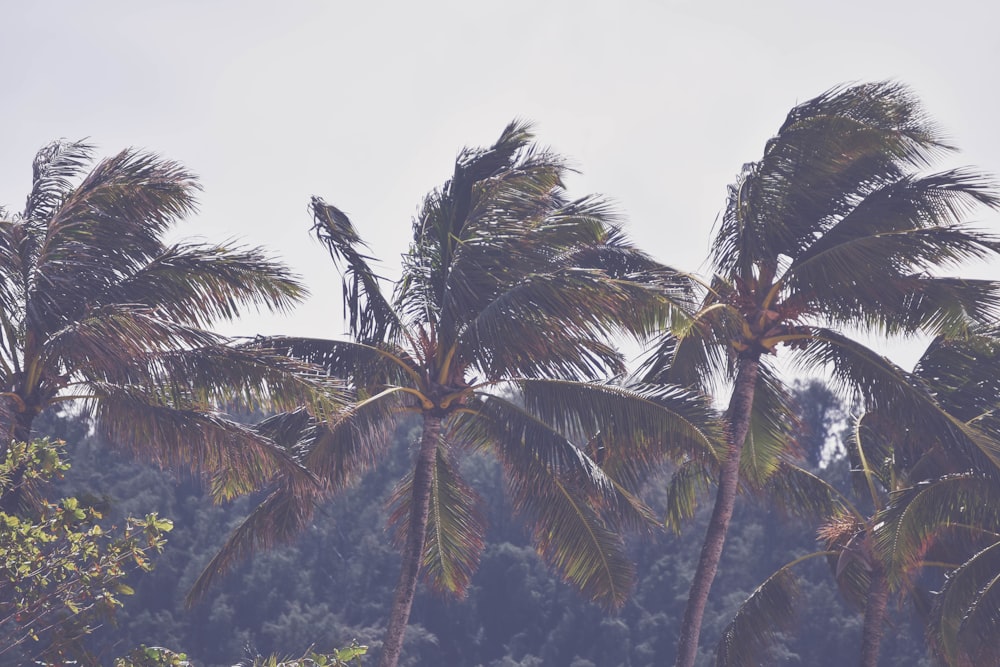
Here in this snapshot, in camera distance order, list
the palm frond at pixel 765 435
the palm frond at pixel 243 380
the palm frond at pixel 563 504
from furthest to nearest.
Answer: the palm frond at pixel 765 435
the palm frond at pixel 563 504
the palm frond at pixel 243 380

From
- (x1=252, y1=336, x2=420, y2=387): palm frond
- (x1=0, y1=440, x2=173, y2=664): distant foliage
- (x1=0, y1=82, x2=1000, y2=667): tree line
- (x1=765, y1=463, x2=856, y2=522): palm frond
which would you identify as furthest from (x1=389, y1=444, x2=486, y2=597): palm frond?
(x1=0, y1=440, x2=173, y2=664): distant foliage

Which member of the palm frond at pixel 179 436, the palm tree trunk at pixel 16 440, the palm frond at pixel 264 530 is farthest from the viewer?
the palm frond at pixel 264 530

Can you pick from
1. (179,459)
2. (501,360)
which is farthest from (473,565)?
(179,459)

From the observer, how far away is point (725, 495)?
14.0 meters

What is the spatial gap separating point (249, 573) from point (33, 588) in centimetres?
4109

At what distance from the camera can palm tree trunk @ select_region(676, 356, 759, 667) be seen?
13.9 meters

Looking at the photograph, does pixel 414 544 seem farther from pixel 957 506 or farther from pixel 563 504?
pixel 957 506

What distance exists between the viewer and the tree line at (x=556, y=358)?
1091cm

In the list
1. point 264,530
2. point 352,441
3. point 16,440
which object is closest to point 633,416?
point 352,441

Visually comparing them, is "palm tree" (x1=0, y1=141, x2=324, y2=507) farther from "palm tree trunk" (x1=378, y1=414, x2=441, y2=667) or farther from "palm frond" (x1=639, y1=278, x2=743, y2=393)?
"palm frond" (x1=639, y1=278, x2=743, y2=393)

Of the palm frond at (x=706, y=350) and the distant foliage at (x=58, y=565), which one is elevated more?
the palm frond at (x=706, y=350)

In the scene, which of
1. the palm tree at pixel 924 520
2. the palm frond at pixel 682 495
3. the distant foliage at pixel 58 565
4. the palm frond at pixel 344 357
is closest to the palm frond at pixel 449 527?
the palm frond at pixel 344 357

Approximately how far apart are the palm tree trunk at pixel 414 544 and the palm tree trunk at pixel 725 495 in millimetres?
3395

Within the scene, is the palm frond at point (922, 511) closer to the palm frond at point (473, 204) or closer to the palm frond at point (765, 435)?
the palm frond at point (765, 435)
